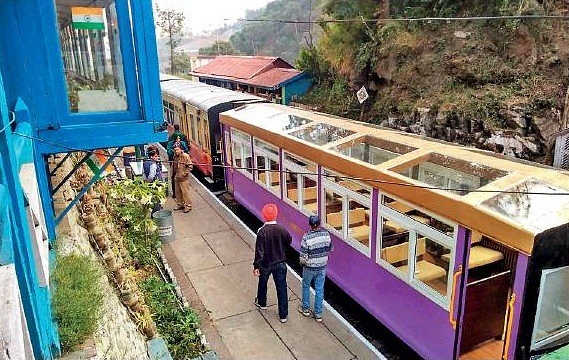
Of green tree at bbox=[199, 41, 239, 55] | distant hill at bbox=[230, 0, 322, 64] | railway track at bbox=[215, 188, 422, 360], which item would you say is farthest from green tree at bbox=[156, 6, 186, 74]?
railway track at bbox=[215, 188, 422, 360]

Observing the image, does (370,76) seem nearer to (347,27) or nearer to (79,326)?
(347,27)

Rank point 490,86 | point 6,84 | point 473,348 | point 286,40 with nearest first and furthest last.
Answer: point 6,84 < point 473,348 < point 490,86 < point 286,40

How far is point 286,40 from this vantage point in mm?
55344

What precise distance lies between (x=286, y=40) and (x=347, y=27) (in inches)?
1513

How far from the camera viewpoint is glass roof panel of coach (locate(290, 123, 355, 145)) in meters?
7.87

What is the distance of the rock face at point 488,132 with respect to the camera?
1156cm

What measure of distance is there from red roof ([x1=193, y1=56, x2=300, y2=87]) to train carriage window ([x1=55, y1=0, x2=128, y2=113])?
1822 cm

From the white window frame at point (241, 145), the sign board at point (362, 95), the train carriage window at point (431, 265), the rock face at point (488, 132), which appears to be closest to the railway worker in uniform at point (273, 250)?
the train carriage window at point (431, 265)

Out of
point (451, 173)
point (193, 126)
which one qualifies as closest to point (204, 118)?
point (193, 126)

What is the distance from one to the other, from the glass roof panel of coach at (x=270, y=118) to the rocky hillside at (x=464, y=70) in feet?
18.9

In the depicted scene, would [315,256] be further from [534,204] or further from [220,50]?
[220,50]

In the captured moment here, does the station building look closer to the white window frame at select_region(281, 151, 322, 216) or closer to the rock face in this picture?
the rock face

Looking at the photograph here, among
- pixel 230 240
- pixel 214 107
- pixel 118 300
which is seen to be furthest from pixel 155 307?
pixel 214 107

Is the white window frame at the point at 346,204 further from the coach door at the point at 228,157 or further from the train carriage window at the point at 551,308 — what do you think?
the coach door at the point at 228,157
